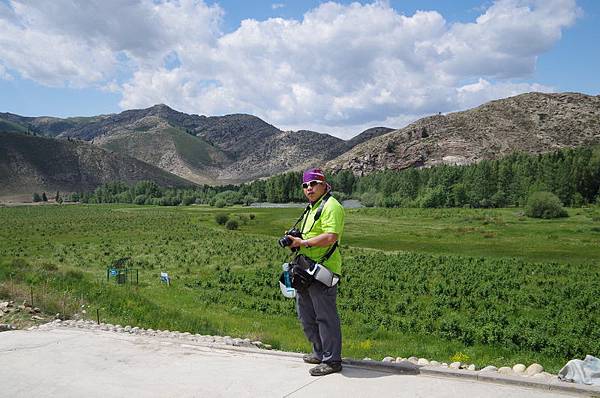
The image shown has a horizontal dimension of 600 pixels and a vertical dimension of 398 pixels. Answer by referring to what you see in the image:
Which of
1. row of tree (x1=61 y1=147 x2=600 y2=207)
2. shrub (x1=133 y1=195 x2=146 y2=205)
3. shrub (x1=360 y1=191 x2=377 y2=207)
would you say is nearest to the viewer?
row of tree (x1=61 y1=147 x2=600 y2=207)

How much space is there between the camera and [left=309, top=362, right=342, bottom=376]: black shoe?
6.41 meters

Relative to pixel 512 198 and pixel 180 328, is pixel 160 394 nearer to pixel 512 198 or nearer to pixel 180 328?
pixel 180 328

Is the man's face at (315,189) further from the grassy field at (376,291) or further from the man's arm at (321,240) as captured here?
the grassy field at (376,291)

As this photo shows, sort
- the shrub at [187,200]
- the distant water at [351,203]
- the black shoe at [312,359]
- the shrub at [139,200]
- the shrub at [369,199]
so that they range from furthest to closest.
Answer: the shrub at [139,200] → the shrub at [187,200] → the distant water at [351,203] → the shrub at [369,199] → the black shoe at [312,359]

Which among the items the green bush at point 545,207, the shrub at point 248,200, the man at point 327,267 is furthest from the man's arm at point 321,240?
the shrub at point 248,200

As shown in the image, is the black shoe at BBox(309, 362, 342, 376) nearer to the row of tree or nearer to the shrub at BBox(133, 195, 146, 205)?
the row of tree

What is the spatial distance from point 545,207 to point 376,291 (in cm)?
7452

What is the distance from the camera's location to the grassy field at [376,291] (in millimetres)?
14703

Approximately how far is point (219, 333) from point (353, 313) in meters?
8.33

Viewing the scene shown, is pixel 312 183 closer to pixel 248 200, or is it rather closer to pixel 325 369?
pixel 325 369

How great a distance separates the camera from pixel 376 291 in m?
26.0

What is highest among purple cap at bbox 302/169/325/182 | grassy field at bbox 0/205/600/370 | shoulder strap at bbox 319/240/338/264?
purple cap at bbox 302/169/325/182

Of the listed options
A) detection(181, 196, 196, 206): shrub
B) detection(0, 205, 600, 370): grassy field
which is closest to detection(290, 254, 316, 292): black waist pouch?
detection(0, 205, 600, 370): grassy field

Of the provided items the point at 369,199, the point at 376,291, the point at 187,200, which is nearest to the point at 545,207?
the point at 369,199
